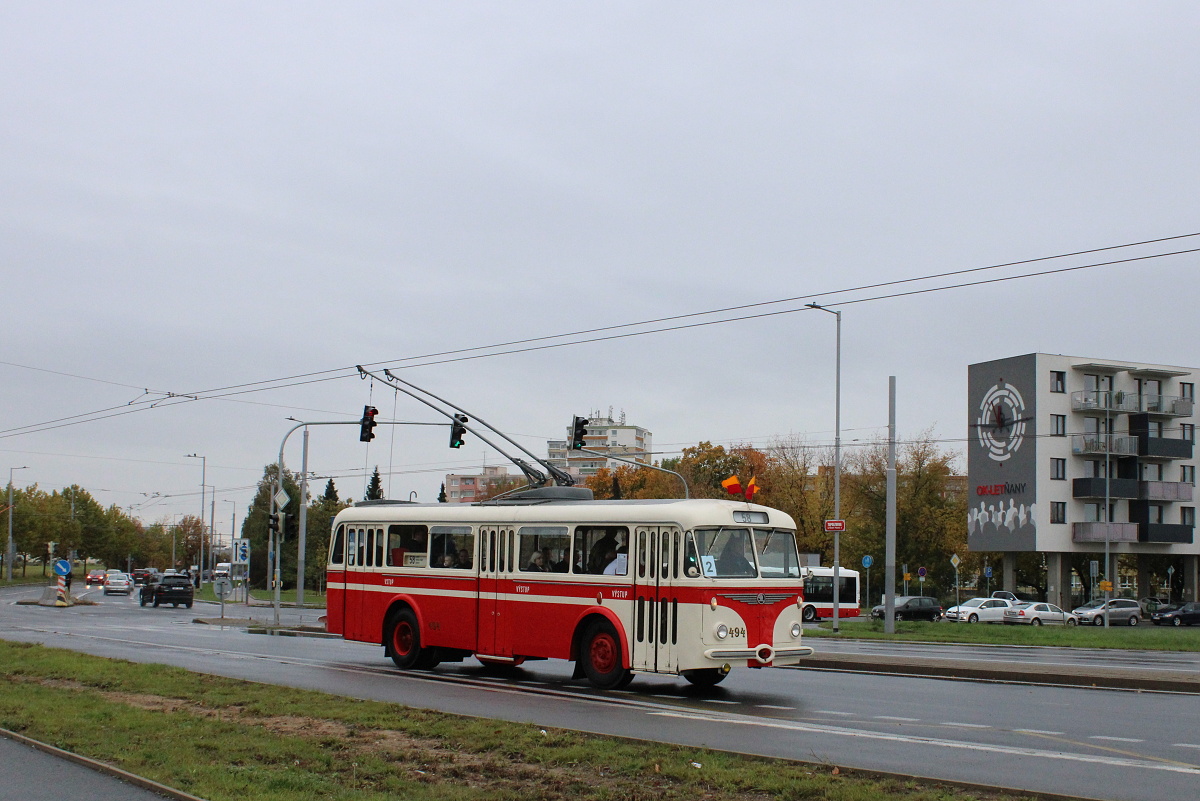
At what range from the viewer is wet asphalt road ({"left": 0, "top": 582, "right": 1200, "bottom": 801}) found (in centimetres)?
969

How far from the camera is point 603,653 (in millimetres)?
16719

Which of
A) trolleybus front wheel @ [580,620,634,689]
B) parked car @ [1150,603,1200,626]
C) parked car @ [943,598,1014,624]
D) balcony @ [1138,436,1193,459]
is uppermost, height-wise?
balcony @ [1138,436,1193,459]

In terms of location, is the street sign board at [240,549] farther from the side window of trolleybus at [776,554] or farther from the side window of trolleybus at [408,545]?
the side window of trolleybus at [776,554]

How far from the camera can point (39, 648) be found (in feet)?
70.0

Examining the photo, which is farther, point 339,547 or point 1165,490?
point 1165,490

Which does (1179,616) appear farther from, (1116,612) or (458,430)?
(458,430)

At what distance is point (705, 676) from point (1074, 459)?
2412 inches

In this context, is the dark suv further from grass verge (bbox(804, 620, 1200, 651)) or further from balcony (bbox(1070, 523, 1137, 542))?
balcony (bbox(1070, 523, 1137, 542))

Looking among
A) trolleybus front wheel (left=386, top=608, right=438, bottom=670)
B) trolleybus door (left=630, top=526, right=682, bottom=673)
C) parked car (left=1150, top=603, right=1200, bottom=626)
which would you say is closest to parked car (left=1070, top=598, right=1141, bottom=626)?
parked car (left=1150, top=603, right=1200, bottom=626)

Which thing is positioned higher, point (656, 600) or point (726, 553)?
point (726, 553)

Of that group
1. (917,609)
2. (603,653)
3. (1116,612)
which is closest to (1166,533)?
(1116,612)

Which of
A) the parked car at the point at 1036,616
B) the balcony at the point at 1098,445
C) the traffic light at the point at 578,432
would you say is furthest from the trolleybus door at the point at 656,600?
the balcony at the point at 1098,445

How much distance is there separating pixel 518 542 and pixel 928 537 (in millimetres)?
64065

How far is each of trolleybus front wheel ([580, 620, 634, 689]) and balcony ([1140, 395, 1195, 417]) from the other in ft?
218
